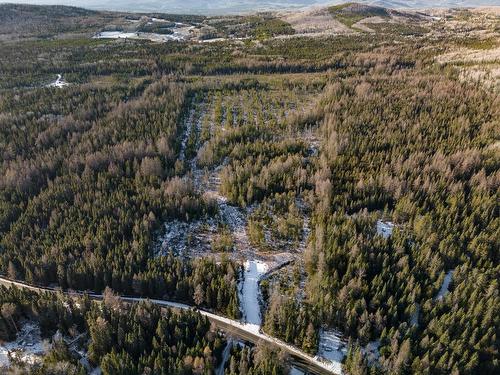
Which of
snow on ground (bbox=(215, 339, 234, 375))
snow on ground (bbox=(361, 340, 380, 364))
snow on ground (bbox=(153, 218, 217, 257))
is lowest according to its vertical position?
snow on ground (bbox=(215, 339, 234, 375))

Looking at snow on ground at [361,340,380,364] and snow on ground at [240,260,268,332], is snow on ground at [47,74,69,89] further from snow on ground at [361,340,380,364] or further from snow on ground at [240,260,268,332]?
snow on ground at [361,340,380,364]

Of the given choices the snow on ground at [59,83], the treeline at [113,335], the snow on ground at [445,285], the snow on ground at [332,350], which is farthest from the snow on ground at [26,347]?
the snow on ground at [59,83]

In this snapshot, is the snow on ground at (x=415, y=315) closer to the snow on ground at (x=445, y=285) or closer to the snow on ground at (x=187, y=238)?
the snow on ground at (x=445, y=285)

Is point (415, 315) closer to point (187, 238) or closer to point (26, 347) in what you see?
point (187, 238)

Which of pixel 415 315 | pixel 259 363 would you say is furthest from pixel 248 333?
pixel 415 315

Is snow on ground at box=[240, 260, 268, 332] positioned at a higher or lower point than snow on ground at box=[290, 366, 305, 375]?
higher

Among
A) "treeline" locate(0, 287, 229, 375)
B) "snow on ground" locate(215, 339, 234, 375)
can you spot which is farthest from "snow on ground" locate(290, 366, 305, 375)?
"treeline" locate(0, 287, 229, 375)

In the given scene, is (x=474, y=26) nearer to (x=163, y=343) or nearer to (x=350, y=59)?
(x=350, y=59)

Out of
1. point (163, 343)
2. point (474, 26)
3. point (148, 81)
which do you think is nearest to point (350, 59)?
point (148, 81)
